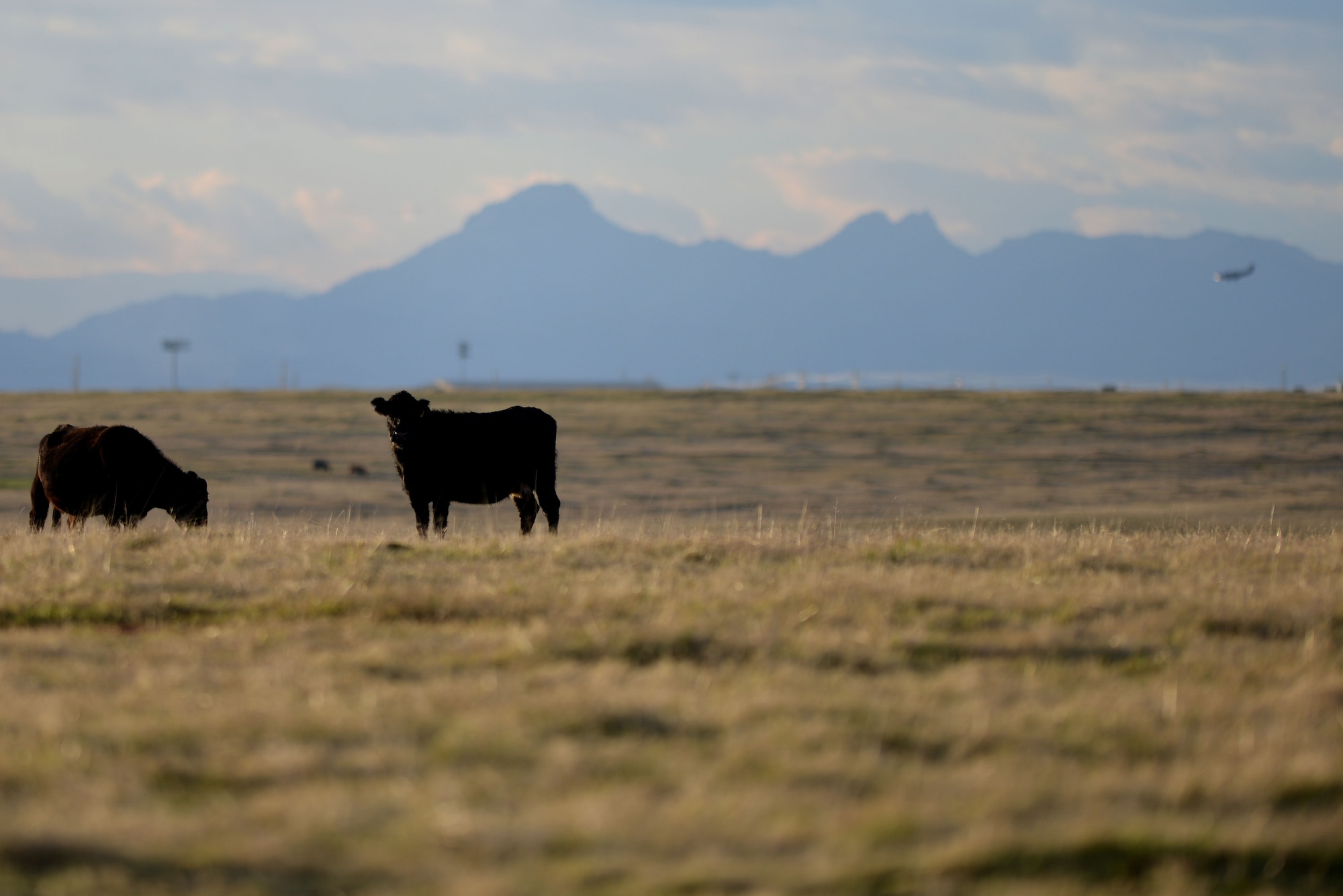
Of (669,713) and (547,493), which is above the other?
(547,493)

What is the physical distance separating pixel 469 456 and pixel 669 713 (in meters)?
10.5

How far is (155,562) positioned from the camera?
11.3m

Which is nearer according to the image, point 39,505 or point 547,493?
point 39,505

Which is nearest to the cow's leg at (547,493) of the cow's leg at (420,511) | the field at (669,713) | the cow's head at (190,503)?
the cow's leg at (420,511)

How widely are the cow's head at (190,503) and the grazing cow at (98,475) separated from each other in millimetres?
237

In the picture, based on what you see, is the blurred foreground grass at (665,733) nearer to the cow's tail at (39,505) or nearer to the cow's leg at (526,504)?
the cow's leg at (526,504)

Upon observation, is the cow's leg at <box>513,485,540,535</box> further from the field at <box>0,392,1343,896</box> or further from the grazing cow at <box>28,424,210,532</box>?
the grazing cow at <box>28,424,210,532</box>

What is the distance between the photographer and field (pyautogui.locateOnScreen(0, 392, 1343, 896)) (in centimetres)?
496

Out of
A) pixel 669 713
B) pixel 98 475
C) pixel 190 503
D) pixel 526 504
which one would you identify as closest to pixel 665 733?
pixel 669 713

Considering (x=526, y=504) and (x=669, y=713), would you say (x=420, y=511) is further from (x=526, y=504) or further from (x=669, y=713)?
(x=669, y=713)

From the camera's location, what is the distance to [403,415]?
16.3 meters

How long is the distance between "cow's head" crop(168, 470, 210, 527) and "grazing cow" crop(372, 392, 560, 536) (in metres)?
2.68

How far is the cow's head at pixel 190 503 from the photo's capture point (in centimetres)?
1708

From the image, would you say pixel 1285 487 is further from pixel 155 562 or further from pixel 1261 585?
pixel 155 562
